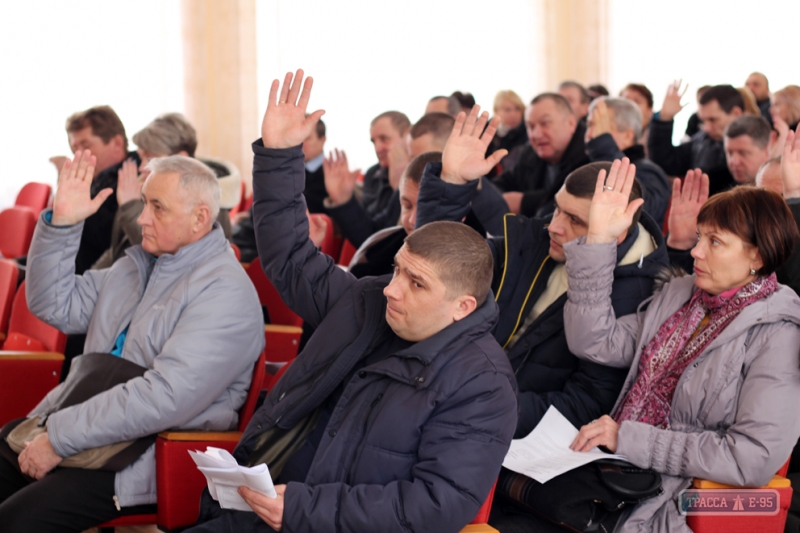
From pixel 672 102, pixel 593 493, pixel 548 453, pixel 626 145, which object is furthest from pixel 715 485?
pixel 672 102

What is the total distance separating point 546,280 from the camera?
2684 mm

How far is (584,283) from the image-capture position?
2326mm

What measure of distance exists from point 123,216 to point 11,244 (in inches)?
75.3

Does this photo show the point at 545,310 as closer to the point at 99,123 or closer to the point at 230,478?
the point at 230,478

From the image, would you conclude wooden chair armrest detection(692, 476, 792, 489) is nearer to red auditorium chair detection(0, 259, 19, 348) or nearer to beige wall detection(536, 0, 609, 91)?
red auditorium chair detection(0, 259, 19, 348)

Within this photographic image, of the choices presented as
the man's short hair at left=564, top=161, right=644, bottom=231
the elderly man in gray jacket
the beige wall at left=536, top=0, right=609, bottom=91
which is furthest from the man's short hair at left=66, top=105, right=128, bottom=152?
the beige wall at left=536, top=0, right=609, bottom=91

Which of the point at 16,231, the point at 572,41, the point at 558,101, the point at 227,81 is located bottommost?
the point at 16,231

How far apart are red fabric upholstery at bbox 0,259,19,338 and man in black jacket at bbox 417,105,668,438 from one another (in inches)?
79.5

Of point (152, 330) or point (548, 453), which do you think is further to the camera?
point (152, 330)

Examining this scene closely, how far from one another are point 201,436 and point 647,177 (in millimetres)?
2682

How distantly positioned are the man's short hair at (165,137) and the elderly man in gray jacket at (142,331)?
1264mm

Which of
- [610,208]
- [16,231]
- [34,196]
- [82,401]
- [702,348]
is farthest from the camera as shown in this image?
[34,196]

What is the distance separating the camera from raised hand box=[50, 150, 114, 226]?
2.74 metres

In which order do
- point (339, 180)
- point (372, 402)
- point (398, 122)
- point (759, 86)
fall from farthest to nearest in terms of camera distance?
point (759, 86) < point (398, 122) < point (339, 180) < point (372, 402)
